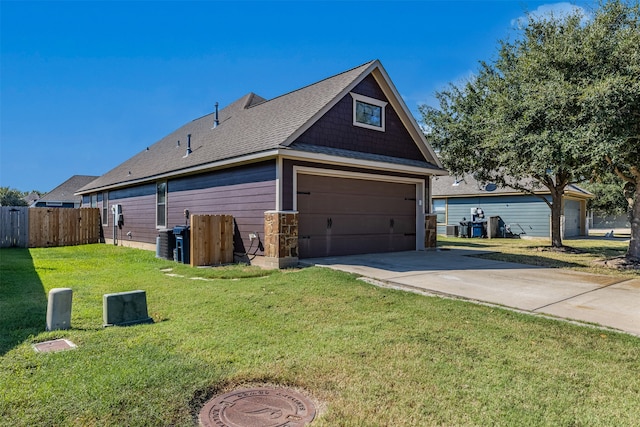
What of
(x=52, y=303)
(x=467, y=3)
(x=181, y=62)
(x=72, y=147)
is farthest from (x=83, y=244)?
(x=72, y=147)

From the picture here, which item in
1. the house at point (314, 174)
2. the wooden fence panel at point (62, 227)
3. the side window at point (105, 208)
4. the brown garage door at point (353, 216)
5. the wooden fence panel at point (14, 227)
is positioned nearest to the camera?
the house at point (314, 174)

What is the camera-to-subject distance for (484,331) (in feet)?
13.5

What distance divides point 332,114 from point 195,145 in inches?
239

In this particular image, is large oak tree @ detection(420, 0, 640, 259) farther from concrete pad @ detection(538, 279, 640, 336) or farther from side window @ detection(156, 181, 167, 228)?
side window @ detection(156, 181, 167, 228)

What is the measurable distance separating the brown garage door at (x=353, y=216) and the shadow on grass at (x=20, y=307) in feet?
17.6

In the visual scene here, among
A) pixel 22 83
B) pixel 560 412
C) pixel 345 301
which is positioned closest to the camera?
pixel 560 412

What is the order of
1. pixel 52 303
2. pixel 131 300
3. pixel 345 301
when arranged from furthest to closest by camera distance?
1. pixel 345 301
2. pixel 131 300
3. pixel 52 303

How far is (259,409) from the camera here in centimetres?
255

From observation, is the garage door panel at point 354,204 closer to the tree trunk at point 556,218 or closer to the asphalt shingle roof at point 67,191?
the tree trunk at point 556,218

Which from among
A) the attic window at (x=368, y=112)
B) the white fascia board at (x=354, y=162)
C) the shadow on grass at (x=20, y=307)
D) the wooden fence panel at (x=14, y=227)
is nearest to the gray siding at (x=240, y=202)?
the white fascia board at (x=354, y=162)

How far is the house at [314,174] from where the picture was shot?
899 cm

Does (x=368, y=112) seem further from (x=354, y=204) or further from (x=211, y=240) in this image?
(x=211, y=240)

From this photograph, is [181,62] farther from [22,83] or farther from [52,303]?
[52,303]

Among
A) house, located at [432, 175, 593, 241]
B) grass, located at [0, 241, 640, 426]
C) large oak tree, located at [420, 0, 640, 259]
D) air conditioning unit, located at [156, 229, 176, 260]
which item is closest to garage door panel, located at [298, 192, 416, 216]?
large oak tree, located at [420, 0, 640, 259]
